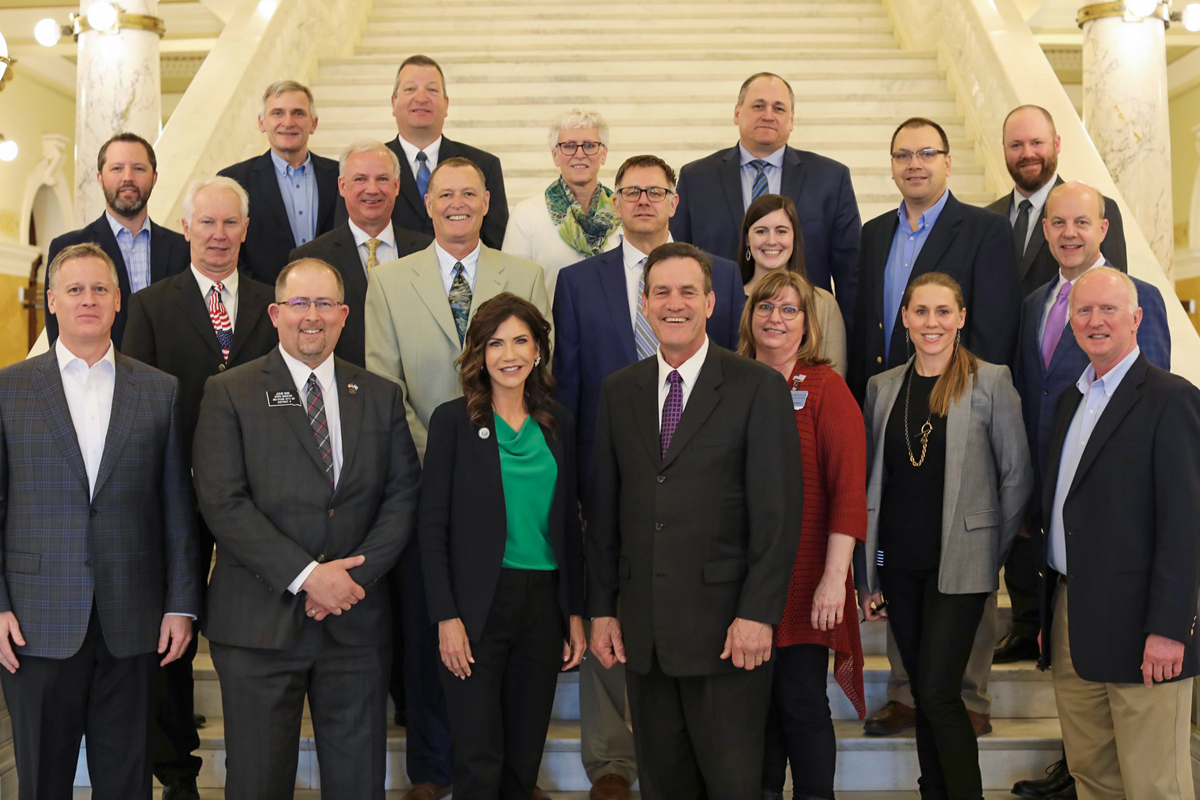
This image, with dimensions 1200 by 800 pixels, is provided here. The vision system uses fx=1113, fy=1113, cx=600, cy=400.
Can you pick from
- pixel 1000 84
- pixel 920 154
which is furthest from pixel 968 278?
pixel 1000 84

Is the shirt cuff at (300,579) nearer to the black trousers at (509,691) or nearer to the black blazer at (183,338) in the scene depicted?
the black trousers at (509,691)

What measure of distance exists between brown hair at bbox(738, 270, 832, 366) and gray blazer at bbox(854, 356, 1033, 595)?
0.44m

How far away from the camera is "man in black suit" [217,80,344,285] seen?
4.36 meters

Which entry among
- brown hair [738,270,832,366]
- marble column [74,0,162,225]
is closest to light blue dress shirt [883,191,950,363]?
brown hair [738,270,832,366]

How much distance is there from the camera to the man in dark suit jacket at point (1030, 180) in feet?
13.8

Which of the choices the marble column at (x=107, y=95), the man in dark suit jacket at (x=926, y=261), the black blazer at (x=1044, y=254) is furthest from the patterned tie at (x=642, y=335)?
the marble column at (x=107, y=95)

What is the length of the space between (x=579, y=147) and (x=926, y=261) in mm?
1284

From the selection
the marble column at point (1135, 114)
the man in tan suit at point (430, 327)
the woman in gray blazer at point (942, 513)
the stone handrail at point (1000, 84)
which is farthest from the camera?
the marble column at point (1135, 114)

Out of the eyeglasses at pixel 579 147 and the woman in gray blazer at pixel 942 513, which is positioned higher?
the eyeglasses at pixel 579 147

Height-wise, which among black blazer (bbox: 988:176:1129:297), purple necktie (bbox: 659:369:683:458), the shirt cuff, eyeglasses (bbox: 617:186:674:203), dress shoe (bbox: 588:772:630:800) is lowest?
dress shoe (bbox: 588:772:630:800)

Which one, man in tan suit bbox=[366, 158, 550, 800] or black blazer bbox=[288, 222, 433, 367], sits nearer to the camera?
man in tan suit bbox=[366, 158, 550, 800]

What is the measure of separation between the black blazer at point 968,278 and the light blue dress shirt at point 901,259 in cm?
2

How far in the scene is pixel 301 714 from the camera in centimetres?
307

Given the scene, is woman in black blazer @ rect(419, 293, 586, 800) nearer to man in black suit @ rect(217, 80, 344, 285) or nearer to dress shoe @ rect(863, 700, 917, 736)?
dress shoe @ rect(863, 700, 917, 736)
